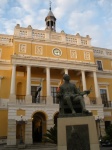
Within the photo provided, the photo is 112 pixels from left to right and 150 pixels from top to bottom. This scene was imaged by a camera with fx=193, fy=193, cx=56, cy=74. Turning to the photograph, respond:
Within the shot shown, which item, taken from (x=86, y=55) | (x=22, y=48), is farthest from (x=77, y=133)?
(x=86, y=55)

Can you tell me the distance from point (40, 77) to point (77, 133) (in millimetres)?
19214

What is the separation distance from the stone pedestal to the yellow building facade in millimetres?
13614

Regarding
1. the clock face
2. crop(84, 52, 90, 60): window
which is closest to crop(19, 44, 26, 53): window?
the clock face

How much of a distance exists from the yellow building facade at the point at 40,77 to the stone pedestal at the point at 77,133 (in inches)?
536

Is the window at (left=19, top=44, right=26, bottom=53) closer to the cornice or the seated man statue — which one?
the cornice

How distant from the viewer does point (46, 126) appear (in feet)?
71.9

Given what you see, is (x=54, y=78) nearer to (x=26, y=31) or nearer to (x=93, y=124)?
(x=26, y=31)

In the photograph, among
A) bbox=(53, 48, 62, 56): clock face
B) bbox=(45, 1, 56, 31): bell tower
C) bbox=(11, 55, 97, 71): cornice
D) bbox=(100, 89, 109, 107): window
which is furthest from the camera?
bbox=(45, 1, 56, 31): bell tower

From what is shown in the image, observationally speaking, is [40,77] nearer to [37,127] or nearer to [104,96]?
[37,127]

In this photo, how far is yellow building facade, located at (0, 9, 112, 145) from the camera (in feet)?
72.1

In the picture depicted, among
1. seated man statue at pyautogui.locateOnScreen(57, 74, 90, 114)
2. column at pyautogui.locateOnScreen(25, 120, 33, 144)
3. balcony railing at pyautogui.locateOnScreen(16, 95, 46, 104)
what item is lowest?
column at pyautogui.locateOnScreen(25, 120, 33, 144)

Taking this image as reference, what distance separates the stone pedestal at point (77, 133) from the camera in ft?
25.5

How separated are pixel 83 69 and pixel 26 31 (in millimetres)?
9205

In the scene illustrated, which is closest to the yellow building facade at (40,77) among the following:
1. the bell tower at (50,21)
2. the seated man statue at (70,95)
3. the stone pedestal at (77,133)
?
the bell tower at (50,21)
